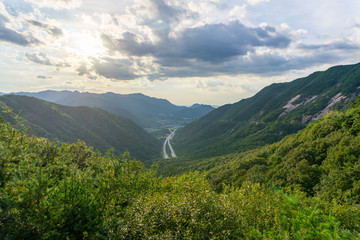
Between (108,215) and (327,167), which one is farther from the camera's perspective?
(327,167)

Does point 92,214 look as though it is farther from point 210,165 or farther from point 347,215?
point 210,165

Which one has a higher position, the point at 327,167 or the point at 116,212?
the point at 116,212

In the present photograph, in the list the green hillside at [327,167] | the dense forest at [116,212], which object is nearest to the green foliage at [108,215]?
the dense forest at [116,212]

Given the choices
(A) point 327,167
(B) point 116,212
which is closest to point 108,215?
(B) point 116,212

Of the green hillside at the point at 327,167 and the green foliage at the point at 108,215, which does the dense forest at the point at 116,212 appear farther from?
the green hillside at the point at 327,167

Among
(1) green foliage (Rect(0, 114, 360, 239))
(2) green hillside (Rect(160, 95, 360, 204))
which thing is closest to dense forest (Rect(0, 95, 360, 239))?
(1) green foliage (Rect(0, 114, 360, 239))

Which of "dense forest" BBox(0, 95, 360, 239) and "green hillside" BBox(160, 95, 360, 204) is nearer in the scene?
"dense forest" BBox(0, 95, 360, 239)

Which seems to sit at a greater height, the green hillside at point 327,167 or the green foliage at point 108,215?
the green foliage at point 108,215

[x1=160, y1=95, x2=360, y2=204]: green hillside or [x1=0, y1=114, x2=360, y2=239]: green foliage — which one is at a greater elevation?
[x1=0, y1=114, x2=360, y2=239]: green foliage

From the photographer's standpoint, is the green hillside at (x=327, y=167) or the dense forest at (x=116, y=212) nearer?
the dense forest at (x=116, y=212)

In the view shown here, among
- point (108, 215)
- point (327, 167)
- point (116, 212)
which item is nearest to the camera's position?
point (108, 215)

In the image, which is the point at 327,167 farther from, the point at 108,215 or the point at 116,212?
the point at 108,215

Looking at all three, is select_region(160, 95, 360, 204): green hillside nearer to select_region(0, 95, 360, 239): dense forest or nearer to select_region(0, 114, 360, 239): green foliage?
→ select_region(0, 95, 360, 239): dense forest

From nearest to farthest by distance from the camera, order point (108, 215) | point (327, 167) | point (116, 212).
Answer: point (108, 215)
point (116, 212)
point (327, 167)
